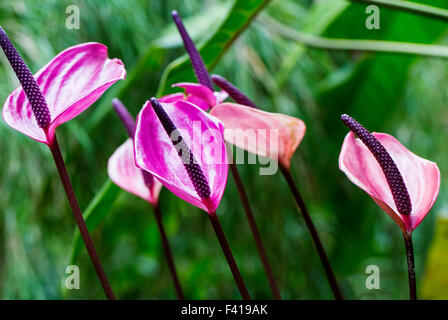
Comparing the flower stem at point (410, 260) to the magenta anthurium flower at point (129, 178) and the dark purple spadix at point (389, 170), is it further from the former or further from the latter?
the magenta anthurium flower at point (129, 178)

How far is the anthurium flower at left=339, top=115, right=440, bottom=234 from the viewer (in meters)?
0.18

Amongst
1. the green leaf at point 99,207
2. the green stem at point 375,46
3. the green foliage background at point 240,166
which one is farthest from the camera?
the green foliage background at point 240,166

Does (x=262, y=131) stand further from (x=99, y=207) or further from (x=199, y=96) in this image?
(x=99, y=207)

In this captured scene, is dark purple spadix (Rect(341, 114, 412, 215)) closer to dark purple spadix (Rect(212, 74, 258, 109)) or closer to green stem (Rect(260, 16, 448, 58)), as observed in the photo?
dark purple spadix (Rect(212, 74, 258, 109))

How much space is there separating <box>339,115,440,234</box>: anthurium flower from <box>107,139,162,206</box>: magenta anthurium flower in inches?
4.2

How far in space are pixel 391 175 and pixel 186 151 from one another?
82mm

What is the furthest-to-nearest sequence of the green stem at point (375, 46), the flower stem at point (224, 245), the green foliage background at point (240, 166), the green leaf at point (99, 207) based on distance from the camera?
the green foliage background at point (240, 166) < the green stem at point (375, 46) < the green leaf at point (99, 207) < the flower stem at point (224, 245)

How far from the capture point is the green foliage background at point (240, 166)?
2.31 feet

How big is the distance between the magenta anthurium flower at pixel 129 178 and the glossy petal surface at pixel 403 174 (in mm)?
104

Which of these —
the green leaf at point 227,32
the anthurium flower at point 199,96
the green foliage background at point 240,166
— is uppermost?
the green leaf at point 227,32

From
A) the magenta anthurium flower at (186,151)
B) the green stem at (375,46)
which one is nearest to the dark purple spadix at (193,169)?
the magenta anthurium flower at (186,151)

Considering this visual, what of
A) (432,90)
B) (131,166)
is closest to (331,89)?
(131,166)

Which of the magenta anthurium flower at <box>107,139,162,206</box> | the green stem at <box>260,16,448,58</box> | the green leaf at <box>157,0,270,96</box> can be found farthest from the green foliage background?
the magenta anthurium flower at <box>107,139,162,206</box>
